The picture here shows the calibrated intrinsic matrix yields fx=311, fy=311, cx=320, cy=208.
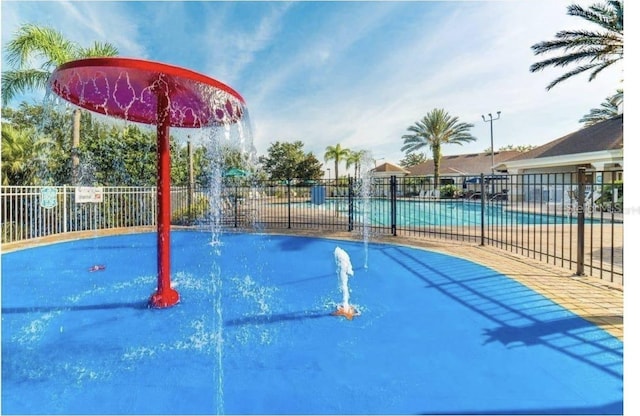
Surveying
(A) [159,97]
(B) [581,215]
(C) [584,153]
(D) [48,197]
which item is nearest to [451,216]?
(B) [581,215]

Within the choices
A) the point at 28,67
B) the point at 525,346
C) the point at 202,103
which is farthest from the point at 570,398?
the point at 28,67

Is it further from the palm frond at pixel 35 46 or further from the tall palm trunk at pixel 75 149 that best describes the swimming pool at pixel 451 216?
the palm frond at pixel 35 46

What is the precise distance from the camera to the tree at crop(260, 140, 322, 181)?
4253 cm

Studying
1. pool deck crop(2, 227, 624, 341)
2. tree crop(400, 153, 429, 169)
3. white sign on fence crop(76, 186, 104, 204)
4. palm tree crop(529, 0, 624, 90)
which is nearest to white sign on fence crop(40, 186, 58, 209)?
white sign on fence crop(76, 186, 104, 204)

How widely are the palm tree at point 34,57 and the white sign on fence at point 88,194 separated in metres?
2.43

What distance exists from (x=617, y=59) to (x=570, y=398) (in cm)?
1566

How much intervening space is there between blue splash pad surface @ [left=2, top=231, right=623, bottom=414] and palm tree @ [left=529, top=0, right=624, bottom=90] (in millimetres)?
11001

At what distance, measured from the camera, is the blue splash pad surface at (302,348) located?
261 cm

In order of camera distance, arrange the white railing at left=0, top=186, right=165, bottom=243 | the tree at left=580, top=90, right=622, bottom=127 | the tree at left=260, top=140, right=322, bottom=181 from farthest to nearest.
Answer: the tree at left=260, top=140, right=322, bottom=181
the tree at left=580, top=90, right=622, bottom=127
the white railing at left=0, top=186, right=165, bottom=243

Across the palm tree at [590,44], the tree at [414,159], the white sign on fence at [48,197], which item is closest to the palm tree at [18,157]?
the white sign on fence at [48,197]

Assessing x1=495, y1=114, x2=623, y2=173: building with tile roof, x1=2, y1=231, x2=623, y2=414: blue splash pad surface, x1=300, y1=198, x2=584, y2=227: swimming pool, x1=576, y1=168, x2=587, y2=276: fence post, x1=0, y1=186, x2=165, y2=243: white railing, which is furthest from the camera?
x1=495, y1=114, x2=623, y2=173: building with tile roof

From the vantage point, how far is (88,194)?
11305 mm

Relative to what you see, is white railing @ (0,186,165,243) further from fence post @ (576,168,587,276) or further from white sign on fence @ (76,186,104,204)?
fence post @ (576,168,587,276)

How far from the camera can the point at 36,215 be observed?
1016cm
